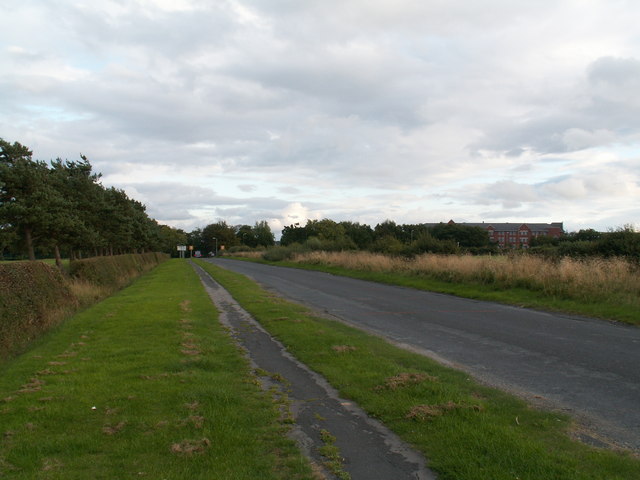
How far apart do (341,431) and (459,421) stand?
3.91 feet

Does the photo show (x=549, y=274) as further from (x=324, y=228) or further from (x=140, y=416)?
(x=324, y=228)

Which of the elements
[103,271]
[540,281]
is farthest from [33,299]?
[540,281]

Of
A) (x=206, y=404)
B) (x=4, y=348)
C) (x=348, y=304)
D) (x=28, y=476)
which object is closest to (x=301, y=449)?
(x=206, y=404)

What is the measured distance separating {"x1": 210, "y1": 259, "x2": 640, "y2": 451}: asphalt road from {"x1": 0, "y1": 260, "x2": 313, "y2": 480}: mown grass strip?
10.6ft

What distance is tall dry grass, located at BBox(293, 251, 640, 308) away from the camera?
14.9m

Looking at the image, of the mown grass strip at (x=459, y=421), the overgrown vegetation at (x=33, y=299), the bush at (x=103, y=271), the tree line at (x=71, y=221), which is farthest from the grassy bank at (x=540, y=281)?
the bush at (x=103, y=271)

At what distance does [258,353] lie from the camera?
882 centimetres

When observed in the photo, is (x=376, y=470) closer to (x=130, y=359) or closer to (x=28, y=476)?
(x=28, y=476)

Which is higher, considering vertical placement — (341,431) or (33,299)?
(33,299)

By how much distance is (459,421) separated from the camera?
4879mm

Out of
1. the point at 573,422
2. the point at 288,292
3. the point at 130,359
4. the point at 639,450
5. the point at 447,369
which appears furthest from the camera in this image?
the point at 288,292

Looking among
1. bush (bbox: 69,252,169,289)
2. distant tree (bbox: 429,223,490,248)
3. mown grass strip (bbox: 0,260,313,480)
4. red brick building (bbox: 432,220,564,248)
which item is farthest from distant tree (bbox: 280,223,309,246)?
mown grass strip (bbox: 0,260,313,480)

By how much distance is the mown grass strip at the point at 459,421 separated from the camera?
12.7ft

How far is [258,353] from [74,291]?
38.0 feet
